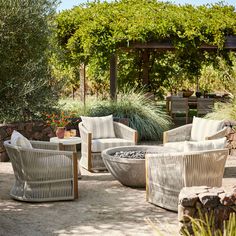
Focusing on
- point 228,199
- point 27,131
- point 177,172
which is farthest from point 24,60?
point 228,199

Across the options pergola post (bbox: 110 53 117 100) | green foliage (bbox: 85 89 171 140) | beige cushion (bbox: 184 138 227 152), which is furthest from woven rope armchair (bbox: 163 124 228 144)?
pergola post (bbox: 110 53 117 100)

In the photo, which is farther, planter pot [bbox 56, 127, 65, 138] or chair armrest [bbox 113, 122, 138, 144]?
chair armrest [bbox 113, 122, 138, 144]

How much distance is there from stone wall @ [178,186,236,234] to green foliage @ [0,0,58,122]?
5.59 m

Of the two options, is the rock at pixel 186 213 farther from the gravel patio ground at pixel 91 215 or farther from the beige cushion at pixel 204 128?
the beige cushion at pixel 204 128

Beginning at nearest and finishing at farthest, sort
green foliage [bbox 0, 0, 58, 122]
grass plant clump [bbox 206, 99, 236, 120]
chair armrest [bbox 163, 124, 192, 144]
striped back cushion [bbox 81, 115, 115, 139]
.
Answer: chair armrest [bbox 163, 124, 192, 144] → striped back cushion [bbox 81, 115, 115, 139] → green foliage [bbox 0, 0, 58, 122] → grass plant clump [bbox 206, 99, 236, 120]

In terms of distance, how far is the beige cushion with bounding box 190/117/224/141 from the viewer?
26.6ft

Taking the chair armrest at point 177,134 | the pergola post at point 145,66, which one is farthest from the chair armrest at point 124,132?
the pergola post at point 145,66

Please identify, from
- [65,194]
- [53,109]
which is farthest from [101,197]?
[53,109]

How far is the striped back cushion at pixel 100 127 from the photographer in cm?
851

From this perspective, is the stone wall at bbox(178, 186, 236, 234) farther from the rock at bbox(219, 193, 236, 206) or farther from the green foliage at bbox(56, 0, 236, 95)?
the green foliage at bbox(56, 0, 236, 95)

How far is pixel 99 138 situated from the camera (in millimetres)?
8516

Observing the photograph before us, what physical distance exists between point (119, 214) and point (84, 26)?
7.88 m

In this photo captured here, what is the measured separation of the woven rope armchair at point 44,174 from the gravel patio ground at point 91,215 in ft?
0.43

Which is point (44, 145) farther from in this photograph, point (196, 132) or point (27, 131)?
point (196, 132)
